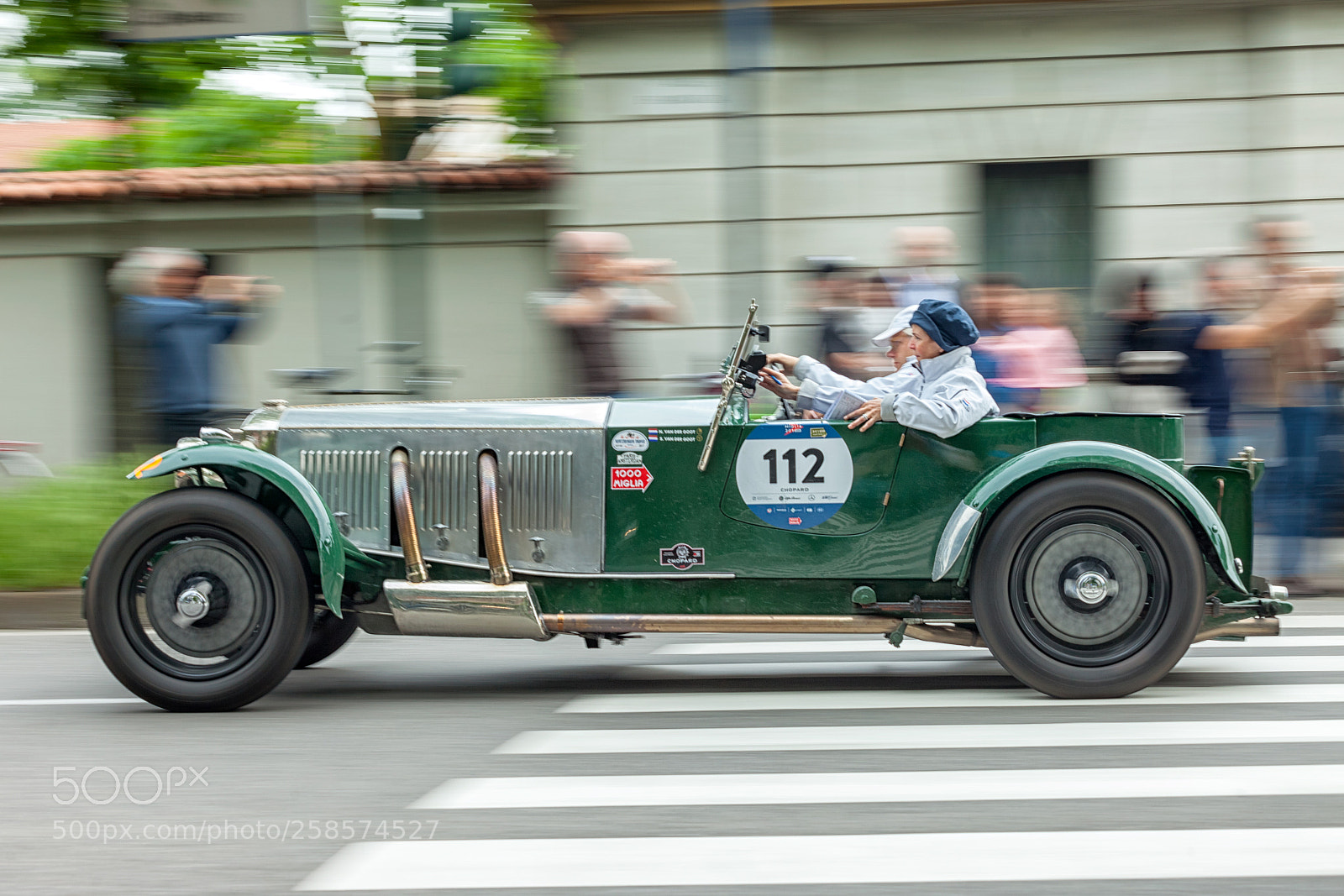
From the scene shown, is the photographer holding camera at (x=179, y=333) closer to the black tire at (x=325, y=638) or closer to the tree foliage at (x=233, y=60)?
the tree foliage at (x=233, y=60)

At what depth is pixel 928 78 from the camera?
1102 cm

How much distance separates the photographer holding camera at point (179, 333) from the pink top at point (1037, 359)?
4464mm

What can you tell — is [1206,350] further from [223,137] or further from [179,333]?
[223,137]

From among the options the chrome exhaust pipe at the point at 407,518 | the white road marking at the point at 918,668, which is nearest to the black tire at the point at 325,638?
the chrome exhaust pipe at the point at 407,518

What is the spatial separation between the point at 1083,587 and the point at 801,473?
106cm

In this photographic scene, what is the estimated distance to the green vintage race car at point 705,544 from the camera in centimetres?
505

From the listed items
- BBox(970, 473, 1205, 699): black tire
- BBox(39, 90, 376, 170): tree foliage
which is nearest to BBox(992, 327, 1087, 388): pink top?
BBox(970, 473, 1205, 699): black tire

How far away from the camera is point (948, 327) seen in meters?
5.31

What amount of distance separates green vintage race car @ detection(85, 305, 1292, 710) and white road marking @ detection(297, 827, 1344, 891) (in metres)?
1.57

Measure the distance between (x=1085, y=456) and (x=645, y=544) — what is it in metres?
1.60

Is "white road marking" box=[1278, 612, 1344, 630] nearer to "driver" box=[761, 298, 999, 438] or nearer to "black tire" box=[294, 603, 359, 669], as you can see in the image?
"driver" box=[761, 298, 999, 438]

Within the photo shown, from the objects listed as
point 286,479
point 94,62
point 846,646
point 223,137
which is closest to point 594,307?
point 846,646

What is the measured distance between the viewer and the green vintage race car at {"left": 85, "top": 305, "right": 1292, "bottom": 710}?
5047 millimetres

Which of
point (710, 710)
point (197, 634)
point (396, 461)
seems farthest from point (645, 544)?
point (197, 634)
